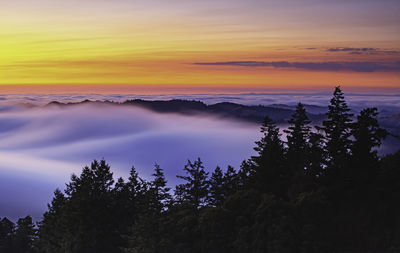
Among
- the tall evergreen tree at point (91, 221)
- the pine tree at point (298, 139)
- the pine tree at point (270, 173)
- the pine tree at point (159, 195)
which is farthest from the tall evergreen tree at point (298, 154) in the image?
the tall evergreen tree at point (91, 221)

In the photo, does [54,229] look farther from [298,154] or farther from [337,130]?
[337,130]

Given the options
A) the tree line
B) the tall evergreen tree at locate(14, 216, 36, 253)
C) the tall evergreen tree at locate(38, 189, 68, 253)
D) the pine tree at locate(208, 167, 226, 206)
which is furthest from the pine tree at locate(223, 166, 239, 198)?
the tall evergreen tree at locate(14, 216, 36, 253)

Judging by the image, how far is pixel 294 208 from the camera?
117 feet

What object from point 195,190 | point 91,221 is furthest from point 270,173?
point 91,221

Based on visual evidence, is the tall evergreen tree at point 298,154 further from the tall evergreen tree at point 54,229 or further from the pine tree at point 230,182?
the tall evergreen tree at point 54,229

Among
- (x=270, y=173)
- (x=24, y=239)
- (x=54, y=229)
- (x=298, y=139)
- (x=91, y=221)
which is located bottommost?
(x=24, y=239)

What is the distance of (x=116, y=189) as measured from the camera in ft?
192

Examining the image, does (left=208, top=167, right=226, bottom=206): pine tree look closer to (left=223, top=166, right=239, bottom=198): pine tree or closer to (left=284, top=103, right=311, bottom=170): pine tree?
(left=223, top=166, right=239, bottom=198): pine tree

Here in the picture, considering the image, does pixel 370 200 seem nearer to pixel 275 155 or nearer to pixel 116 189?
pixel 275 155

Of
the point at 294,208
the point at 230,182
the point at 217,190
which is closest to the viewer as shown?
the point at 294,208

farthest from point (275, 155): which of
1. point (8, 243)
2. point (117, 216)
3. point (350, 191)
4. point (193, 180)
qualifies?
point (8, 243)

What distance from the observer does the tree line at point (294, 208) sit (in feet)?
113

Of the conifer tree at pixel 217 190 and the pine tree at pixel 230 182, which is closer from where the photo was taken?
the conifer tree at pixel 217 190

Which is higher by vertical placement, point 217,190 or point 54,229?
point 217,190
